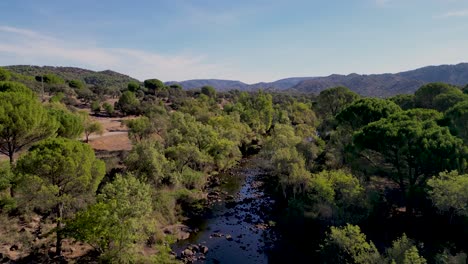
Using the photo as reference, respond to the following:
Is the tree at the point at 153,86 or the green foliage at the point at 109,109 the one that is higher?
the tree at the point at 153,86

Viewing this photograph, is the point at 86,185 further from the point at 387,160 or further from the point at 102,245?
the point at 387,160

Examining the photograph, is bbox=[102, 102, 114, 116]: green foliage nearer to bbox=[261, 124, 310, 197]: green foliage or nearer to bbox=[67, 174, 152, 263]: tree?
bbox=[261, 124, 310, 197]: green foliage

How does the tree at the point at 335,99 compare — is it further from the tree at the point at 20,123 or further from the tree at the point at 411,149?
the tree at the point at 20,123

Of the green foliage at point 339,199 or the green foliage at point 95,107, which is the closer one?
the green foliage at point 339,199

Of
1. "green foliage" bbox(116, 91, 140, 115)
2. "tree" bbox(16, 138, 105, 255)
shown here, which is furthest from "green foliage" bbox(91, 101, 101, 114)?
"tree" bbox(16, 138, 105, 255)

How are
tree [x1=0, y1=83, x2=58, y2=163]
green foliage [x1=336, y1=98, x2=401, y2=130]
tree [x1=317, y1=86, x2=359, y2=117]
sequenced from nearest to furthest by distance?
tree [x1=0, y1=83, x2=58, y2=163] < green foliage [x1=336, y1=98, x2=401, y2=130] < tree [x1=317, y1=86, x2=359, y2=117]

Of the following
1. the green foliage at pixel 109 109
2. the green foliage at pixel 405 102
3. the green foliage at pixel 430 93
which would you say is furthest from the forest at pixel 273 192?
the green foliage at pixel 109 109

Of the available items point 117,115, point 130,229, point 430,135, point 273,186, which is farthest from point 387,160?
point 117,115
